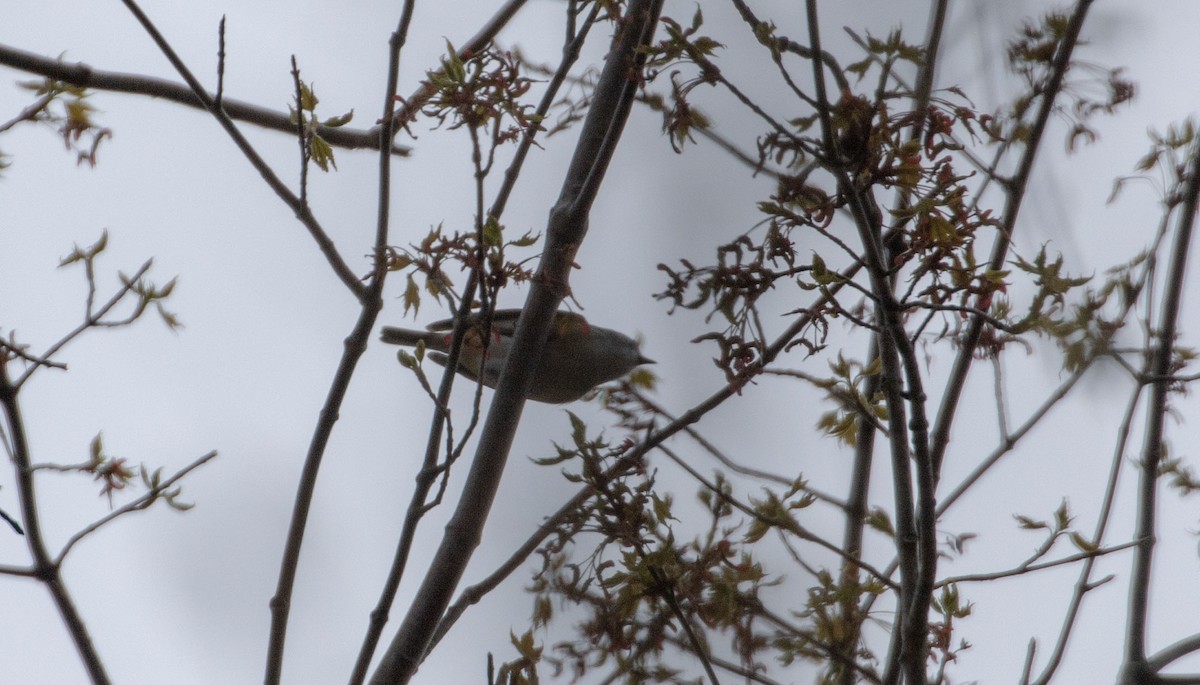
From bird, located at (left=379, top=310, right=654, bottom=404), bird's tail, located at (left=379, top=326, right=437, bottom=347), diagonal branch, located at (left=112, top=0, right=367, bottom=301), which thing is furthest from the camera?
bird's tail, located at (left=379, top=326, right=437, bottom=347)

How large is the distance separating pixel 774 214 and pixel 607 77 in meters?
1.40

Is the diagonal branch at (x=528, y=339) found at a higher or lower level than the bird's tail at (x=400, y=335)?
lower

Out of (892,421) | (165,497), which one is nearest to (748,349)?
(892,421)

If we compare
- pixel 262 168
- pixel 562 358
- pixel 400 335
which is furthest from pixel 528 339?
pixel 400 335

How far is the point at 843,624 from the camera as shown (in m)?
2.58

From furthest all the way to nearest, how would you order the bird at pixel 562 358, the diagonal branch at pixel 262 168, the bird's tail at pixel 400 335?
the bird's tail at pixel 400 335 → the bird at pixel 562 358 → the diagonal branch at pixel 262 168

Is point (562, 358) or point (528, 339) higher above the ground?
point (562, 358)

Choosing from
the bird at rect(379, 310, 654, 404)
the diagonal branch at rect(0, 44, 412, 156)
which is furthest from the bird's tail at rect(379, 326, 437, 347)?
the diagonal branch at rect(0, 44, 412, 156)

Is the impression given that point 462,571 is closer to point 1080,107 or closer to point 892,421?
point 892,421

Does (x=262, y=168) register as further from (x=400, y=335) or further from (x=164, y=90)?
(x=400, y=335)

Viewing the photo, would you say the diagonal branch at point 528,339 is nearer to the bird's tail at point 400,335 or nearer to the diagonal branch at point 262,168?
the diagonal branch at point 262,168

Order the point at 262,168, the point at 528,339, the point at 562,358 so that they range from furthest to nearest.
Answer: the point at 562,358 < the point at 528,339 < the point at 262,168

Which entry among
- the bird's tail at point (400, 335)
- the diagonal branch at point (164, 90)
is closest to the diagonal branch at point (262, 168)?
the diagonal branch at point (164, 90)

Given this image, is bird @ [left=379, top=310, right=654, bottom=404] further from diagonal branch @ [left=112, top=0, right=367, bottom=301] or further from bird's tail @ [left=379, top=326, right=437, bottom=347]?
diagonal branch @ [left=112, top=0, right=367, bottom=301]
